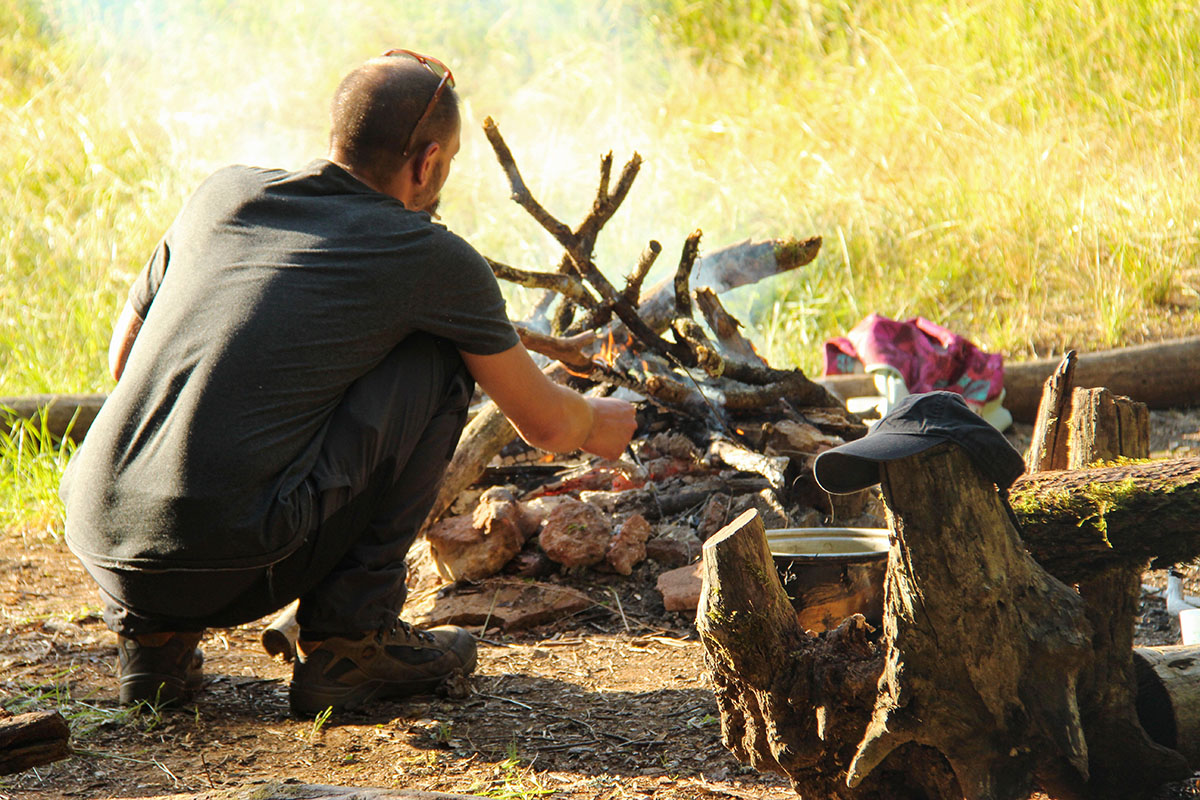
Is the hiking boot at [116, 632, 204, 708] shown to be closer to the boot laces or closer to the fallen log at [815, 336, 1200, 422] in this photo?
the boot laces

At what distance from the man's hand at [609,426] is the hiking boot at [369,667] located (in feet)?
2.11

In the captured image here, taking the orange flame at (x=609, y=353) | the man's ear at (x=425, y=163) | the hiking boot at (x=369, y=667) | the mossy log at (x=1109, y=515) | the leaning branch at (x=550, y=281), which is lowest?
the hiking boot at (x=369, y=667)

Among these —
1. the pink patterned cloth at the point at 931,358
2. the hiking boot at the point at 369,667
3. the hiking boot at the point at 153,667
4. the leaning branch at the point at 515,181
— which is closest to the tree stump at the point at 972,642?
the hiking boot at the point at 369,667

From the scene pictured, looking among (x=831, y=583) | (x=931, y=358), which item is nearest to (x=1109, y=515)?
(x=831, y=583)

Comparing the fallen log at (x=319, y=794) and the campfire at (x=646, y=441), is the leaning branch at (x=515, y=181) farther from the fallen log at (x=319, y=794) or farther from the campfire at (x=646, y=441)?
the fallen log at (x=319, y=794)

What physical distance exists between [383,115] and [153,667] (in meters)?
1.40

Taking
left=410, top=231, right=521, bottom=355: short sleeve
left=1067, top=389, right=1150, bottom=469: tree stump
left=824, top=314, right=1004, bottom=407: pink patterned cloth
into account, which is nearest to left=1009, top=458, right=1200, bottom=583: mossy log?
left=1067, top=389, right=1150, bottom=469: tree stump

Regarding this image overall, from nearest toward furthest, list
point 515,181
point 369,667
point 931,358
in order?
point 369,667 < point 515,181 < point 931,358

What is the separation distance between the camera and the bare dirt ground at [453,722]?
6.64 feet

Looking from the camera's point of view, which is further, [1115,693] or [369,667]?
[369,667]

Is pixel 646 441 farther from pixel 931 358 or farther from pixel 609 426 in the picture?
pixel 931 358

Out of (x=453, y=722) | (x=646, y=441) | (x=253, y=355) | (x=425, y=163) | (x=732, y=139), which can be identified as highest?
(x=732, y=139)

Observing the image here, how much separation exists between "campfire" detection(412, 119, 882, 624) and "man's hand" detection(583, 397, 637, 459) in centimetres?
39

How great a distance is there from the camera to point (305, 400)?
2062 millimetres
